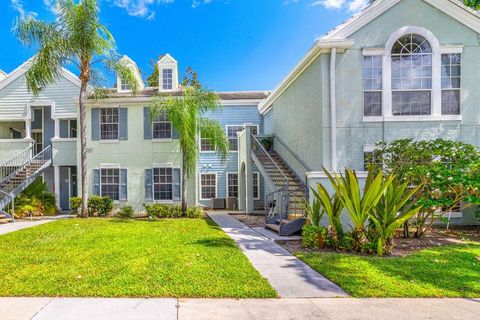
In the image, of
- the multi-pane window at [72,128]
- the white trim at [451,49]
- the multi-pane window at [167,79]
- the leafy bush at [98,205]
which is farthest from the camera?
the multi-pane window at [167,79]

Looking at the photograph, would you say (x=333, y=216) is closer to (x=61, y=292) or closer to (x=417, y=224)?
(x=417, y=224)

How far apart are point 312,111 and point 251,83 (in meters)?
11.4

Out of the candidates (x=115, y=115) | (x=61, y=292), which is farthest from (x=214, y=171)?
(x=61, y=292)

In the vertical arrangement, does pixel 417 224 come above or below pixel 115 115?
below

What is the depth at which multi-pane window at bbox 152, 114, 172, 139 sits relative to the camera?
16.4 metres

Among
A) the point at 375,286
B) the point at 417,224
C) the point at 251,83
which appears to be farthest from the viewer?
the point at 251,83

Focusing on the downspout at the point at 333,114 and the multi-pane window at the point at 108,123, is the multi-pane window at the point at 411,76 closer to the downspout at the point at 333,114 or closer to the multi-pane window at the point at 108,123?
the downspout at the point at 333,114

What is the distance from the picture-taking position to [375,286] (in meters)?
4.71

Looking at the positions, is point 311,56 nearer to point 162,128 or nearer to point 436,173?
point 436,173

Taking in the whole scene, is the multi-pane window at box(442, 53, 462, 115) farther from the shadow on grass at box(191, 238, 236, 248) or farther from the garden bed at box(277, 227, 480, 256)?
the shadow on grass at box(191, 238, 236, 248)

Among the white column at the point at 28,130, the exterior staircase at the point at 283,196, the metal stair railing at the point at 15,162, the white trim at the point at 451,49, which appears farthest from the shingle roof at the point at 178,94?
the white trim at the point at 451,49

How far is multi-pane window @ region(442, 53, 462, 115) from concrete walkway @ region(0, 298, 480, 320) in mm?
8134

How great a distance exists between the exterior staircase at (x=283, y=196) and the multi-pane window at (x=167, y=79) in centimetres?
667

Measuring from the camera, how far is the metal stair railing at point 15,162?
16.5 metres
